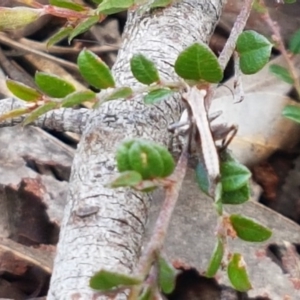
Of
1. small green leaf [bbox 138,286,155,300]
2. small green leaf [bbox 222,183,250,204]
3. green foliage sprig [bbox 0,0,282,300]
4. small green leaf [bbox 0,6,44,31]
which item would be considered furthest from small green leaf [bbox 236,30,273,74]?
small green leaf [bbox 138,286,155,300]

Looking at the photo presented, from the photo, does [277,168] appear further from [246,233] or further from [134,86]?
[246,233]

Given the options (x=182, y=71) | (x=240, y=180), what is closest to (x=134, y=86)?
(x=182, y=71)

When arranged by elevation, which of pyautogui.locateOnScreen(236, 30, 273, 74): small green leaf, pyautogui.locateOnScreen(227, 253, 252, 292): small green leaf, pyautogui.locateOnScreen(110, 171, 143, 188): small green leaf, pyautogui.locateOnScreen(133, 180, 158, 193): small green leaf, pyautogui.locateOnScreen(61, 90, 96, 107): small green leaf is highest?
pyautogui.locateOnScreen(236, 30, 273, 74): small green leaf

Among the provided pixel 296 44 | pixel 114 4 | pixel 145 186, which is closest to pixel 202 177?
pixel 145 186

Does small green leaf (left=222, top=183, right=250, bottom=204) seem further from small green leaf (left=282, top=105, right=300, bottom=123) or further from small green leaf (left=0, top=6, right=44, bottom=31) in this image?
small green leaf (left=0, top=6, right=44, bottom=31)

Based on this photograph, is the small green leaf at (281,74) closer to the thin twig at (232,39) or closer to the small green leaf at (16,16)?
the thin twig at (232,39)
